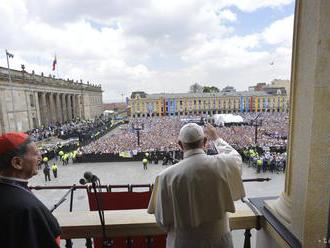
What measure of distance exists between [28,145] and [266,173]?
16.1m

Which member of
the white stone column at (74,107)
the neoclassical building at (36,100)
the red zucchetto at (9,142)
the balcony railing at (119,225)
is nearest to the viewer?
the red zucchetto at (9,142)

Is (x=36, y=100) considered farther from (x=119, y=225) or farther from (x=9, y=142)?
(x=9, y=142)

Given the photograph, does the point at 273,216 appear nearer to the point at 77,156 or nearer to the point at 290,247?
the point at 290,247

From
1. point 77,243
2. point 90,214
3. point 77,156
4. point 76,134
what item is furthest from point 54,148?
point 90,214

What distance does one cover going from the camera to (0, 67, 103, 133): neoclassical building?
32.8 metres

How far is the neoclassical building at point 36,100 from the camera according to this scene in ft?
108

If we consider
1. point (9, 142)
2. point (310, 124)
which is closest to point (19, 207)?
point (9, 142)

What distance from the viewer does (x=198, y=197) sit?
1796 millimetres

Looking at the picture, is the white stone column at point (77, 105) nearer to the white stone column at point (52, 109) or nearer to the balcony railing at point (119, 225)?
the white stone column at point (52, 109)

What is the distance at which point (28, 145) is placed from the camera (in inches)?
66.8

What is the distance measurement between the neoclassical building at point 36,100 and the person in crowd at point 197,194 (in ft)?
113

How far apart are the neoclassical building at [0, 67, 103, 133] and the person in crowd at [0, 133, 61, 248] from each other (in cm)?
3404

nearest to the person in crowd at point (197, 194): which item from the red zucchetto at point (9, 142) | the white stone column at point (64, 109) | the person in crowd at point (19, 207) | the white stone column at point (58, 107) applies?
the person in crowd at point (19, 207)

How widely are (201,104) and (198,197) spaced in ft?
278
